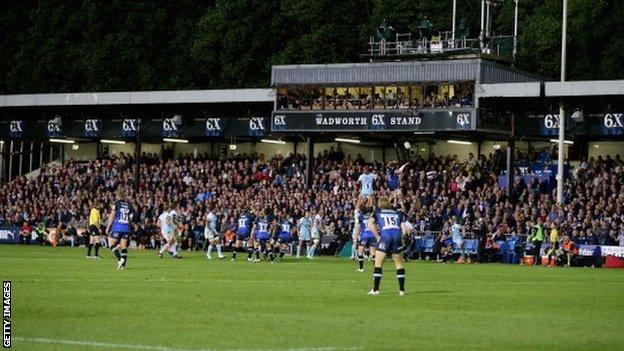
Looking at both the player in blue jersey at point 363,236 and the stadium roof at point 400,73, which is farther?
the stadium roof at point 400,73

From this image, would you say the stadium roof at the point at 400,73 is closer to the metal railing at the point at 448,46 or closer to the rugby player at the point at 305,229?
the metal railing at the point at 448,46

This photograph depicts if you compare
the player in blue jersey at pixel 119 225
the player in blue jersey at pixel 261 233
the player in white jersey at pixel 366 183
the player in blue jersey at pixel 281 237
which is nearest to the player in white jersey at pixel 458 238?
the player in white jersey at pixel 366 183

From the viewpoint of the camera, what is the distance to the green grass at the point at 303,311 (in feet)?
57.5

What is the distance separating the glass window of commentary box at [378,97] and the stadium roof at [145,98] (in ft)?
4.83

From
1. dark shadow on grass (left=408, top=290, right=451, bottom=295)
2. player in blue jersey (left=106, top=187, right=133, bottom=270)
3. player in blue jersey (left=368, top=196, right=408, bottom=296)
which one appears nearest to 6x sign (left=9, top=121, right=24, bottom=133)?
player in blue jersey (left=106, top=187, right=133, bottom=270)

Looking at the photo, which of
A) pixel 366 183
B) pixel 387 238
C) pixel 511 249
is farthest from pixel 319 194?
pixel 387 238

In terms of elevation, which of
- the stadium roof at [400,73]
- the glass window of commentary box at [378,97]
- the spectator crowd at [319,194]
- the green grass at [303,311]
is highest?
the stadium roof at [400,73]

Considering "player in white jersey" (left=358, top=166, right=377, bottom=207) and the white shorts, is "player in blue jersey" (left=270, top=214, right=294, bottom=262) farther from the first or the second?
"player in white jersey" (left=358, top=166, right=377, bottom=207)

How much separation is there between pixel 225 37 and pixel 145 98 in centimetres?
1579

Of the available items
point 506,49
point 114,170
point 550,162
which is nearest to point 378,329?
point 550,162

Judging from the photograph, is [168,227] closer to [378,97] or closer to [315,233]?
[315,233]

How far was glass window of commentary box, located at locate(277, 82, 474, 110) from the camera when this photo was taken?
62188 millimetres

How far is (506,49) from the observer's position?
68.1 m

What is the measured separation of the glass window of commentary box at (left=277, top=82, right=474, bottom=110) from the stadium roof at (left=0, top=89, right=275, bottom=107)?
147 centimetres
